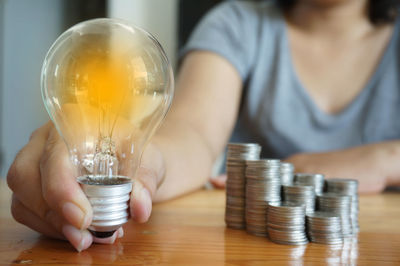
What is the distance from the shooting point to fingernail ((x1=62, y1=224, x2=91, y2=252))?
0.37 meters

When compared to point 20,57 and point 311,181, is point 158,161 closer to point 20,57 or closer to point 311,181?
point 311,181

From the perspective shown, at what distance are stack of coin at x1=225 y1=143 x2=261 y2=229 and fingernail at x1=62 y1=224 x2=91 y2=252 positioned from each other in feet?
0.67

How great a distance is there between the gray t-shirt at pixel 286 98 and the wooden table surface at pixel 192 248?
0.57 meters

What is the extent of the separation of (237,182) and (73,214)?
0.24 metres

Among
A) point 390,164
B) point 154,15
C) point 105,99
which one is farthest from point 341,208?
point 154,15

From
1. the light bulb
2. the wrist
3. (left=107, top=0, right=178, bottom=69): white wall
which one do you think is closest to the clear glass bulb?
the light bulb

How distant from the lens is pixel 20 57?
95.5 inches

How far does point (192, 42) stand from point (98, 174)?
73cm

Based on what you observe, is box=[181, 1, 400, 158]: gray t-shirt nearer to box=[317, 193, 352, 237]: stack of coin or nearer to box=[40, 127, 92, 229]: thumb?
box=[317, 193, 352, 237]: stack of coin

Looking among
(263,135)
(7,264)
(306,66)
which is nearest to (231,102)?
(263,135)

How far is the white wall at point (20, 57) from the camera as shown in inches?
94.1

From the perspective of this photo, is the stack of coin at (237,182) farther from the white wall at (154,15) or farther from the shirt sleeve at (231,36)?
the white wall at (154,15)

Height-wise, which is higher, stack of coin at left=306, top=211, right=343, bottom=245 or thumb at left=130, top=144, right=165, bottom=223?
thumb at left=130, top=144, right=165, bottom=223

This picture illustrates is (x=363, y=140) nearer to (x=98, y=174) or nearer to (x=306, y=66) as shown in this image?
(x=306, y=66)
